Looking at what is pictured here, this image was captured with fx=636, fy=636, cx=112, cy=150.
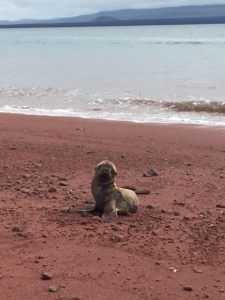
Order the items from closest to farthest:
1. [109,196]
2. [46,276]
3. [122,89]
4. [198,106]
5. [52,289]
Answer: [52,289] → [46,276] → [109,196] → [198,106] → [122,89]

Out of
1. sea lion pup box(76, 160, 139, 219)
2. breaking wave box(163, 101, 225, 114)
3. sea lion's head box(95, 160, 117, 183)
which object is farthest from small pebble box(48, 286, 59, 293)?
breaking wave box(163, 101, 225, 114)

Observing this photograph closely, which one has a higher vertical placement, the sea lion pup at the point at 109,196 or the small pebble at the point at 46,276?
the sea lion pup at the point at 109,196

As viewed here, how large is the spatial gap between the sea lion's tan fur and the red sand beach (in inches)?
5.0

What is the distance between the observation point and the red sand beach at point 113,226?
4.48 m

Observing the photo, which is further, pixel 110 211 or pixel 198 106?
pixel 198 106

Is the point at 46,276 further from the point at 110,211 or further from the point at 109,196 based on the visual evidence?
the point at 109,196

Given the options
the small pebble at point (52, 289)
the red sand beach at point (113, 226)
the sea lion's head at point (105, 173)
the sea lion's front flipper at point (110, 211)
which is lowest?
the red sand beach at point (113, 226)

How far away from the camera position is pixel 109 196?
19.7ft

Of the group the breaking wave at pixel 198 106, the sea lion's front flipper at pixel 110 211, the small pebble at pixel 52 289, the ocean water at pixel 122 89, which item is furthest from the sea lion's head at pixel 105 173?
the breaking wave at pixel 198 106

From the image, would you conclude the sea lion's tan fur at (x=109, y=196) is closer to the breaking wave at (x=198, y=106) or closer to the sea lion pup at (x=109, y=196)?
the sea lion pup at (x=109, y=196)

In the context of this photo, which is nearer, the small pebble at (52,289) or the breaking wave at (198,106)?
the small pebble at (52,289)

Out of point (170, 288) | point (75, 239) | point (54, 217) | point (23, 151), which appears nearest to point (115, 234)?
point (75, 239)

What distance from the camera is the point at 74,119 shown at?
1285cm

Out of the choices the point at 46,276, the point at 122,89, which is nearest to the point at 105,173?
the point at 46,276
